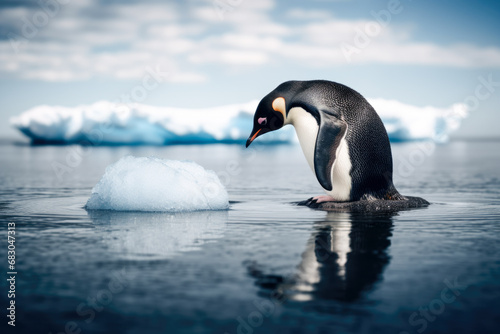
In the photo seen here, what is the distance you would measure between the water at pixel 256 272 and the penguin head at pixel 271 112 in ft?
4.52

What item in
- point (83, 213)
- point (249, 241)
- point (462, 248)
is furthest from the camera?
point (83, 213)

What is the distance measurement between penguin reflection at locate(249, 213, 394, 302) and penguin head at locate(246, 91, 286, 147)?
2071 millimetres

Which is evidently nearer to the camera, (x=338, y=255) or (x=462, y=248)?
(x=338, y=255)

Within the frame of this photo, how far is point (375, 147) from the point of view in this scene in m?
6.56

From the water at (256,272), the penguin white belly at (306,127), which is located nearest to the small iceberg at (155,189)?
the water at (256,272)

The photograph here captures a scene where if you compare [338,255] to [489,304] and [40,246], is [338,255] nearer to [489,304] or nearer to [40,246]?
[489,304]

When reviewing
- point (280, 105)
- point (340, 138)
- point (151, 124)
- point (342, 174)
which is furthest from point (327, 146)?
point (151, 124)

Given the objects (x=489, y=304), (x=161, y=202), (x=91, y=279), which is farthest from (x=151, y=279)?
(x=161, y=202)

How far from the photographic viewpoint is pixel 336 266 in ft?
11.1

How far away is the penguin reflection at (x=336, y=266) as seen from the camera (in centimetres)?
287

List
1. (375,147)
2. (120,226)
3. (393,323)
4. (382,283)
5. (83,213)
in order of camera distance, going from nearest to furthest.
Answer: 1. (393,323)
2. (382,283)
3. (120,226)
4. (83,213)
5. (375,147)

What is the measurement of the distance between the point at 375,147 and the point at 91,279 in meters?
4.04

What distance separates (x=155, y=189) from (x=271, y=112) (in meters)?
1.56

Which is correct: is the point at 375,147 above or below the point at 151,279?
above
